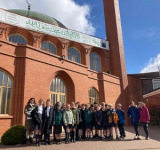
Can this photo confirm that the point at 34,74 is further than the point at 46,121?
Yes

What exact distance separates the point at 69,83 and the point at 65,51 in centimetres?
677

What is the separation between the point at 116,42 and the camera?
20672mm

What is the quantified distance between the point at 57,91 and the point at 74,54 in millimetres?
8732

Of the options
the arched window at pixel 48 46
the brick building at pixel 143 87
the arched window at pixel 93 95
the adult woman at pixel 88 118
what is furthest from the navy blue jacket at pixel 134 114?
the arched window at pixel 48 46

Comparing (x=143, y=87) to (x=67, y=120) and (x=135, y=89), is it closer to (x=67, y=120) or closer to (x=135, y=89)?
(x=135, y=89)

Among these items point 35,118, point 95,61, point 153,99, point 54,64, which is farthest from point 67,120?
point 95,61

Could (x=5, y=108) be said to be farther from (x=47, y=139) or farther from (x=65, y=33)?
(x=65, y=33)

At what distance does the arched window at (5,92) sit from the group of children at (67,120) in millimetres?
2591

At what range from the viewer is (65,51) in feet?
59.9

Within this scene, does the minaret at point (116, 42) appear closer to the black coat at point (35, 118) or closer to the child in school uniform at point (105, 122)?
the child in school uniform at point (105, 122)

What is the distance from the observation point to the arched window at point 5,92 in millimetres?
8906

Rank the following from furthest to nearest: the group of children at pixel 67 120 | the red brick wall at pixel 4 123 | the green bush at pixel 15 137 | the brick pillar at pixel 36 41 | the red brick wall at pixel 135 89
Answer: the red brick wall at pixel 135 89 → the brick pillar at pixel 36 41 → the red brick wall at pixel 4 123 → the group of children at pixel 67 120 → the green bush at pixel 15 137

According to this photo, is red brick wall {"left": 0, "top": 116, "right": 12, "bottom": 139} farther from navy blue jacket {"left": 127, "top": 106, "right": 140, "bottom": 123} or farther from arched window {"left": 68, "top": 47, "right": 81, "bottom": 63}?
arched window {"left": 68, "top": 47, "right": 81, "bottom": 63}

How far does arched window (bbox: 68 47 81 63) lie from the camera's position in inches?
756
